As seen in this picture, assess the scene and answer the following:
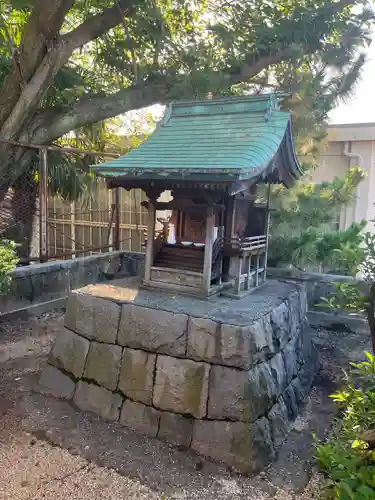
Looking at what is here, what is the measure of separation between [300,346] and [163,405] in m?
1.93

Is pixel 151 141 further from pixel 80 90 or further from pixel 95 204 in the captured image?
pixel 95 204

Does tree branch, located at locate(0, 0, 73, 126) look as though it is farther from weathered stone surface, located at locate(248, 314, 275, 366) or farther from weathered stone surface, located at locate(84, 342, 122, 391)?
weathered stone surface, located at locate(248, 314, 275, 366)

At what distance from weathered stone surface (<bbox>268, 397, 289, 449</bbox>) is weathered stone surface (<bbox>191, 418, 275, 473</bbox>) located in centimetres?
13

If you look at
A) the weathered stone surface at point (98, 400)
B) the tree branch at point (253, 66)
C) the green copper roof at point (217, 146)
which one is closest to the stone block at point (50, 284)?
the weathered stone surface at point (98, 400)

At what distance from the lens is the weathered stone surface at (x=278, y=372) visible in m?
3.72

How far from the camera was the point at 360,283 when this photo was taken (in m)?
3.41

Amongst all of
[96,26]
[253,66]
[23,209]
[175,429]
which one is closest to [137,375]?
[175,429]

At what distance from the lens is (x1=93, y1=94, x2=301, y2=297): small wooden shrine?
3.82m

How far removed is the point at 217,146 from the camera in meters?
4.11

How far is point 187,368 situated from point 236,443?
0.73 m

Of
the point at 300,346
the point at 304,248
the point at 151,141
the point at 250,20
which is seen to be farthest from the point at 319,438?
the point at 250,20

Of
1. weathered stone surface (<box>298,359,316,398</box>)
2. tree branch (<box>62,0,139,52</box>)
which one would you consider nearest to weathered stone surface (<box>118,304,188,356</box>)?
weathered stone surface (<box>298,359,316,398</box>)

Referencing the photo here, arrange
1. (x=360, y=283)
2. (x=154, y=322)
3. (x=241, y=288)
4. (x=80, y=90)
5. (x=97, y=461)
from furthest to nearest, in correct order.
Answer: (x=80, y=90) < (x=241, y=288) < (x=154, y=322) < (x=360, y=283) < (x=97, y=461)

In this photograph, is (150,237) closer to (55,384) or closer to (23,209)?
(55,384)
